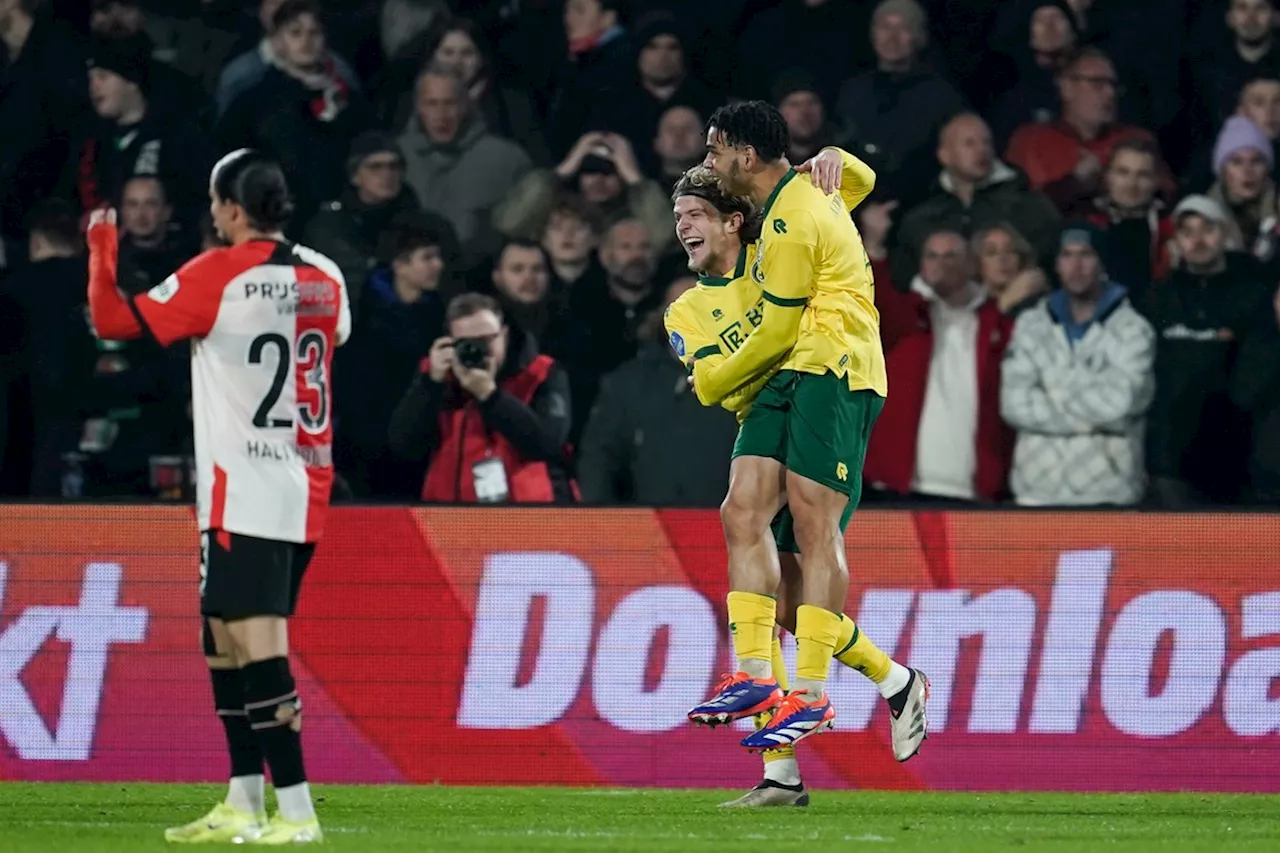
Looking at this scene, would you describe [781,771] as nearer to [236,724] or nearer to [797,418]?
[797,418]

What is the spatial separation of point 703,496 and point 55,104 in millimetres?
4562

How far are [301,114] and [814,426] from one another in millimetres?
5637

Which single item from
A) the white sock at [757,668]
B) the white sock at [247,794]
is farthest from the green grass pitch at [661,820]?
the white sock at [757,668]

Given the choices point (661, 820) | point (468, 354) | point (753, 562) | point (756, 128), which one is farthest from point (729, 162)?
point (468, 354)

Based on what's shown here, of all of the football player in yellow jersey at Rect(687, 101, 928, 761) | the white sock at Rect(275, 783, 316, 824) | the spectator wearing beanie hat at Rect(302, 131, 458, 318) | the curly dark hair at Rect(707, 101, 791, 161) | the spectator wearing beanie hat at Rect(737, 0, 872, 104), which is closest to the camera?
the white sock at Rect(275, 783, 316, 824)

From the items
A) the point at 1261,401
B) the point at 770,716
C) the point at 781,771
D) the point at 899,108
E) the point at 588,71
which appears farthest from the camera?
the point at 588,71

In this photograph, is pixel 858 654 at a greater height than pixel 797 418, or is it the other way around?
pixel 797 418

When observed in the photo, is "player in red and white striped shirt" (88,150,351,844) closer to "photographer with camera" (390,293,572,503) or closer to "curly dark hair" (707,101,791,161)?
"curly dark hair" (707,101,791,161)

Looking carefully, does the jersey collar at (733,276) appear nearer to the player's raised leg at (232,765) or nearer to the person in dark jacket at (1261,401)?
the player's raised leg at (232,765)

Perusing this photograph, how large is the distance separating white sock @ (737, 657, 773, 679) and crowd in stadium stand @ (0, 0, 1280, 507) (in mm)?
3171

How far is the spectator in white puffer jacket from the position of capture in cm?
1181

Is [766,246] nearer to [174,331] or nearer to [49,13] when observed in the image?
[174,331]

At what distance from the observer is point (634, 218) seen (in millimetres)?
12477

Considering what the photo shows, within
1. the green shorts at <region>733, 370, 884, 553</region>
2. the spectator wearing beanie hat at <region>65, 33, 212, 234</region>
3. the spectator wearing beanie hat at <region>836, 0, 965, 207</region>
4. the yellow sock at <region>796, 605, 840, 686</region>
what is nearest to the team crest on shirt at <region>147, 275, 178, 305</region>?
the green shorts at <region>733, 370, 884, 553</region>
